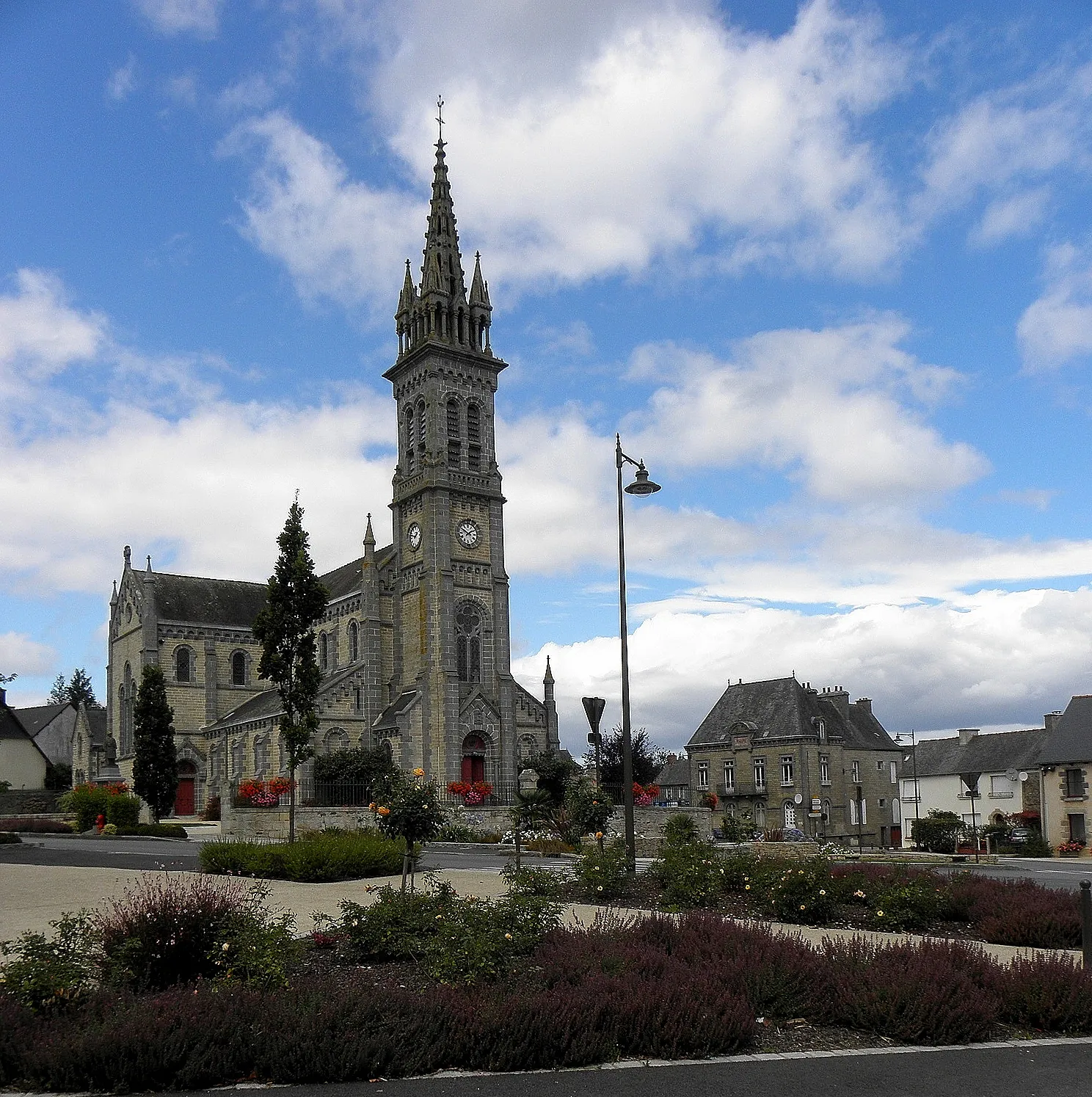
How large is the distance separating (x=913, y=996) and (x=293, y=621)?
92.2ft

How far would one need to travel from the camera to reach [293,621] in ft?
112

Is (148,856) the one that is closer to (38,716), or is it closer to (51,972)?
(51,972)

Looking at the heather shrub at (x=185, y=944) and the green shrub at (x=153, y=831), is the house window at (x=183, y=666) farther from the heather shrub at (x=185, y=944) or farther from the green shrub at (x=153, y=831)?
the heather shrub at (x=185, y=944)

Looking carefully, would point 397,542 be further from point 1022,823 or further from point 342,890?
point 342,890

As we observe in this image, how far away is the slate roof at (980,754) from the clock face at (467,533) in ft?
105

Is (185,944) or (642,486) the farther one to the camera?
(642,486)

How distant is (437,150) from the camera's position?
60.4 meters

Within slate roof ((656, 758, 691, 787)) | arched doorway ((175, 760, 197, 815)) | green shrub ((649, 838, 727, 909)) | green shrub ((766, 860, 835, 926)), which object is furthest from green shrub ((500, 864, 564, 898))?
slate roof ((656, 758, 691, 787))

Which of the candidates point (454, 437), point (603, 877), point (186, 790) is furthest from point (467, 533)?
point (603, 877)

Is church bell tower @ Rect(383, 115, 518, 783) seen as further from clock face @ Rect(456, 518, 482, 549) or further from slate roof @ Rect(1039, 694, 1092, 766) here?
slate roof @ Rect(1039, 694, 1092, 766)

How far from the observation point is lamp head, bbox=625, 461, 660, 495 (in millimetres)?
20891

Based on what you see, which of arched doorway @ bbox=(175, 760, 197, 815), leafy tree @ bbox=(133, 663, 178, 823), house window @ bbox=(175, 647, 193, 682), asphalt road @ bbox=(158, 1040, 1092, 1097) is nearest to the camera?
asphalt road @ bbox=(158, 1040, 1092, 1097)

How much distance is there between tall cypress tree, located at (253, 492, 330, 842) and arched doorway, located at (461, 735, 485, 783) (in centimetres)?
1657

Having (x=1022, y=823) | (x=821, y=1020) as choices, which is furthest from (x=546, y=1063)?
(x=1022, y=823)
